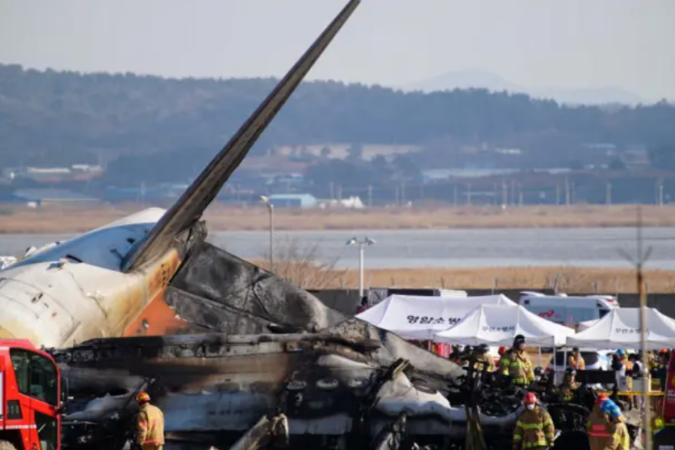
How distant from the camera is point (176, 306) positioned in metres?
27.1

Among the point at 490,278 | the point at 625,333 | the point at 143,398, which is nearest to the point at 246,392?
the point at 143,398

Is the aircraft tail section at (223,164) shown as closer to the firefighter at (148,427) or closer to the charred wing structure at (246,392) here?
the charred wing structure at (246,392)

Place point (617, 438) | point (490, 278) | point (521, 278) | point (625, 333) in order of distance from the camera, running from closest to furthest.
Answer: point (617, 438) < point (625, 333) < point (521, 278) < point (490, 278)

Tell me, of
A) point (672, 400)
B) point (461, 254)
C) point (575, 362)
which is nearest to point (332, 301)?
point (575, 362)

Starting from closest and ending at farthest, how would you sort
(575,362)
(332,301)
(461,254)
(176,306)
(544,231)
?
(176,306) < (575,362) < (332,301) < (461,254) < (544,231)

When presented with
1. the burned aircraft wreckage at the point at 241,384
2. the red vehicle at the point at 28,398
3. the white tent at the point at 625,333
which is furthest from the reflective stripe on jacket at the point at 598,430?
the white tent at the point at 625,333

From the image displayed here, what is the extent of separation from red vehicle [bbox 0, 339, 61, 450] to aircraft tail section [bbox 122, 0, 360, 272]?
623 cm

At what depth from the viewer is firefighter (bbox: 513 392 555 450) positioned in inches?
803

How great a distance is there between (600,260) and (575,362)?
7183 centimetres

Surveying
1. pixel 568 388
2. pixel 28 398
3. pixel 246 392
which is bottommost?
pixel 568 388

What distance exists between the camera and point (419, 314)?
42.5 meters

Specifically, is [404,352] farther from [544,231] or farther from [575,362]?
[544,231]

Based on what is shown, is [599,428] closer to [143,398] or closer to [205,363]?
[205,363]

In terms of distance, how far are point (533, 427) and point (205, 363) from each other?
17.6 ft
